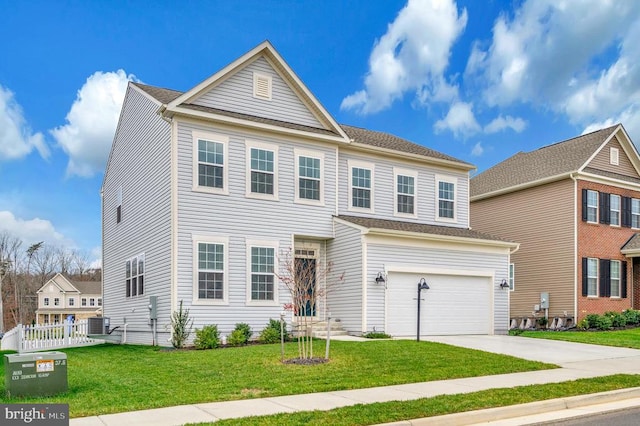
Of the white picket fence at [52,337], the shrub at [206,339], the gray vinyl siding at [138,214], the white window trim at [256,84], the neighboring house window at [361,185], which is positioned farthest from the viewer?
the neighboring house window at [361,185]

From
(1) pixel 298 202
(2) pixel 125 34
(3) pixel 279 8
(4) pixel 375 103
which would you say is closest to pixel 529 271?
(4) pixel 375 103

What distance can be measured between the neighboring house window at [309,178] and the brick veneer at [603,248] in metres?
12.5

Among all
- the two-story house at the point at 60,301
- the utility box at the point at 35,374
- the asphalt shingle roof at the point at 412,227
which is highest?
the asphalt shingle roof at the point at 412,227

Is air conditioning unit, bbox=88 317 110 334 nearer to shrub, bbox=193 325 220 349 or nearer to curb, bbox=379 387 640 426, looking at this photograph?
shrub, bbox=193 325 220 349

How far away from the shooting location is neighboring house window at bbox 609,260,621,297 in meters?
25.9

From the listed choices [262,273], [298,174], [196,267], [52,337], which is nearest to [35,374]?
[196,267]

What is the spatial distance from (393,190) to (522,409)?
13.8 m

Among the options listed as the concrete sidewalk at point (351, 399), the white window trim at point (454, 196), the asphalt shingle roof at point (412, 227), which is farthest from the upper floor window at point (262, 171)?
the concrete sidewalk at point (351, 399)

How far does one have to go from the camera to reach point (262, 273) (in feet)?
59.0

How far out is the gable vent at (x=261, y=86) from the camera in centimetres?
1872

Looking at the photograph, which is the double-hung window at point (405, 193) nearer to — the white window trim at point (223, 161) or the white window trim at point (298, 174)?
the white window trim at point (298, 174)

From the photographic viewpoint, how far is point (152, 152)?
18.9 metres

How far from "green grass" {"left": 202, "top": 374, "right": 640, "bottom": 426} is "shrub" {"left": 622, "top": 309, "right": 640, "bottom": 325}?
1647 cm

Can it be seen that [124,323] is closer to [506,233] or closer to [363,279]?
[363,279]
